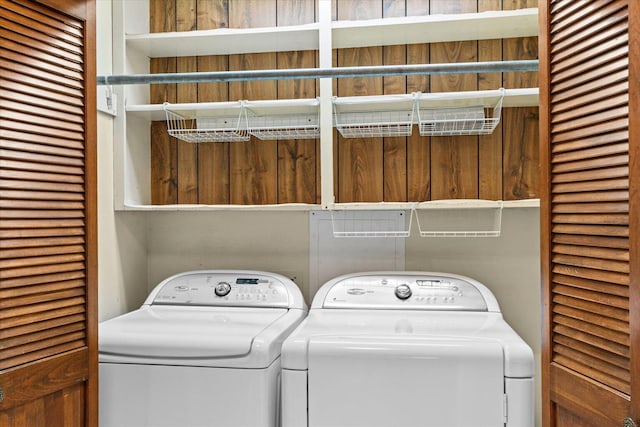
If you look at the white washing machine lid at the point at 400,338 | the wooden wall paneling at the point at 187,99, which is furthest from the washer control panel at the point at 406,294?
the wooden wall paneling at the point at 187,99

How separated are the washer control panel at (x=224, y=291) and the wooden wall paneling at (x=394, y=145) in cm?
69

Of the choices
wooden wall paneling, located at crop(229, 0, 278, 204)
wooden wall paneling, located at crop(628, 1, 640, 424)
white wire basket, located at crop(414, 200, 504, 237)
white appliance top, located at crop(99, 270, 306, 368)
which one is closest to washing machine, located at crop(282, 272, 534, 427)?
white appliance top, located at crop(99, 270, 306, 368)

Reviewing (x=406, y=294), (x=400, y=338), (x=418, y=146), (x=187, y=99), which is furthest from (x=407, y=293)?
(x=187, y=99)

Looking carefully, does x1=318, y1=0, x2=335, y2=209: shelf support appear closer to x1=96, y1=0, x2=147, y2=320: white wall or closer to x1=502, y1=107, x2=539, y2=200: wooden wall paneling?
x1=502, y1=107, x2=539, y2=200: wooden wall paneling

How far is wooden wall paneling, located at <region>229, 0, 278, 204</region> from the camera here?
266cm

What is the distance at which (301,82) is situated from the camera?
264 cm

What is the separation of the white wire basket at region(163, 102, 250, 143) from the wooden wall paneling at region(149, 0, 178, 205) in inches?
4.9

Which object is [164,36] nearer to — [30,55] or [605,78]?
[30,55]

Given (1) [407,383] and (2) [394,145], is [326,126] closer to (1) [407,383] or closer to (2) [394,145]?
(2) [394,145]

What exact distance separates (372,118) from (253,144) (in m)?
0.60

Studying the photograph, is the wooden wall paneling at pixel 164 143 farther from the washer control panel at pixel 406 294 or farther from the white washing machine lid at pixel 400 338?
the white washing machine lid at pixel 400 338

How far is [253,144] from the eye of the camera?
105 inches

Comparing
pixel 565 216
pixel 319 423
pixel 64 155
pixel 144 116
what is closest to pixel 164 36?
pixel 144 116

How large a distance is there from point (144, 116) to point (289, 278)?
1.05 m
